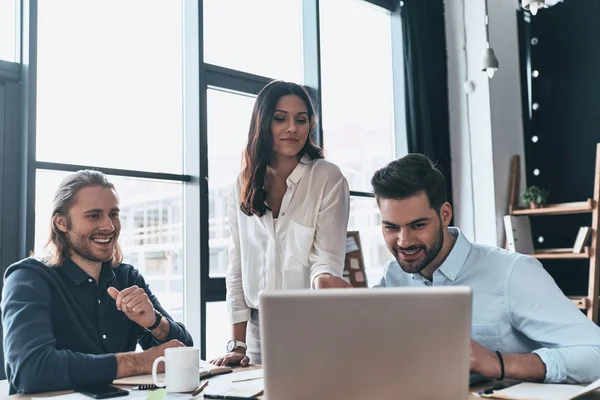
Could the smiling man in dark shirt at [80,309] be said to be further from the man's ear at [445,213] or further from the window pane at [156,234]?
the window pane at [156,234]

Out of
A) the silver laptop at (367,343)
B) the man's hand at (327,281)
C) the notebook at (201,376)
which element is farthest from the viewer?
the man's hand at (327,281)

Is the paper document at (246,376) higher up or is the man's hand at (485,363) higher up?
the man's hand at (485,363)

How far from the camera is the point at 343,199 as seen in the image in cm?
211

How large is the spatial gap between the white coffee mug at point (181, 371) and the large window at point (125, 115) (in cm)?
146

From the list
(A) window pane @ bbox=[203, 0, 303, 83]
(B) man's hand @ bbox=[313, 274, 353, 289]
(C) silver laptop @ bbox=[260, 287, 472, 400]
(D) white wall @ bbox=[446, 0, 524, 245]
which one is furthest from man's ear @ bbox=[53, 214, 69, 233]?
(D) white wall @ bbox=[446, 0, 524, 245]

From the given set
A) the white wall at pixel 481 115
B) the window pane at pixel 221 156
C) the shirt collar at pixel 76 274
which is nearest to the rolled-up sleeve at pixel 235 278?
the shirt collar at pixel 76 274

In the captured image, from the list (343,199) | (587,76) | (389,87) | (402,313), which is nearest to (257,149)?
(343,199)

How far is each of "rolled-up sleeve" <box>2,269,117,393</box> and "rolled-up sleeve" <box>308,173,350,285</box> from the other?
0.74 m

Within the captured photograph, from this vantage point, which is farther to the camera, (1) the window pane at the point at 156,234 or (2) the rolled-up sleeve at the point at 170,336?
(1) the window pane at the point at 156,234

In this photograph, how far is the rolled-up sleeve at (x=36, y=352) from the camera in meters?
1.43

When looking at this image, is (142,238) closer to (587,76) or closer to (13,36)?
(13,36)

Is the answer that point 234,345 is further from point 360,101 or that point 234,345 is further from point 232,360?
point 360,101

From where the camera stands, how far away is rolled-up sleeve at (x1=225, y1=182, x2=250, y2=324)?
201 centimetres

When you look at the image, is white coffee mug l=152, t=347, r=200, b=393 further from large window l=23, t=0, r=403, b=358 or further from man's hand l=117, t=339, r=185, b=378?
large window l=23, t=0, r=403, b=358
